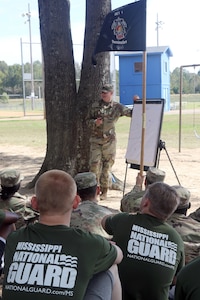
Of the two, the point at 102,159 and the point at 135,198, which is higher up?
the point at 135,198

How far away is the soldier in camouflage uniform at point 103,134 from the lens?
612 centimetres

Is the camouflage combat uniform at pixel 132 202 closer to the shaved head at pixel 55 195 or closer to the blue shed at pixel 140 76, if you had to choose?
the shaved head at pixel 55 195

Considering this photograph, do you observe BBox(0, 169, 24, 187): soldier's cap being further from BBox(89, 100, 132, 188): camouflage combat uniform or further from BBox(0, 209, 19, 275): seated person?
BBox(89, 100, 132, 188): camouflage combat uniform

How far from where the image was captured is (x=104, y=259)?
5.93ft

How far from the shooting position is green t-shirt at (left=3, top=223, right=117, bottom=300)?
5.36ft

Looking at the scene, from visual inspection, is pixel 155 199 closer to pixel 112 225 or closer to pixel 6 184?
pixel 112 225

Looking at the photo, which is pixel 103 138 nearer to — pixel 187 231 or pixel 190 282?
pixel 187 231

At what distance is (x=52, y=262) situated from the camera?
165 centimetres

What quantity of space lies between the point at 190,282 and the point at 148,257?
0.55 metres

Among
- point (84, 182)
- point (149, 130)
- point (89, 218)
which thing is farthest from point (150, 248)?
point (149, 130)

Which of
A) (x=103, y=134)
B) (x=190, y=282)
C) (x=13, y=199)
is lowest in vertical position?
(x=13, y=199)

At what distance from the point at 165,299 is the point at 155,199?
517 millimetres

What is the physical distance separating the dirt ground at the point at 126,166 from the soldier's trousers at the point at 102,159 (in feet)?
1.14

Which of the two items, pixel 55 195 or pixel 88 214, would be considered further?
pixel 88 214
